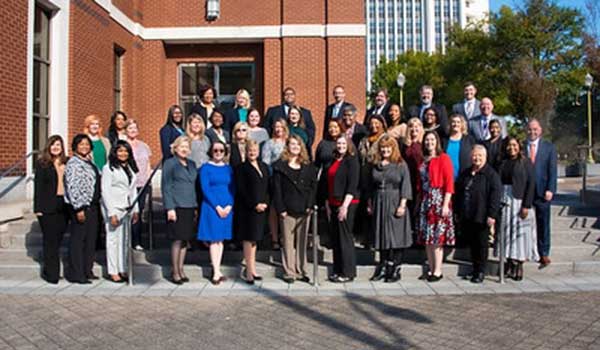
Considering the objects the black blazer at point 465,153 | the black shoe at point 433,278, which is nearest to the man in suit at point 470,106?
the black blazer at point 465,153

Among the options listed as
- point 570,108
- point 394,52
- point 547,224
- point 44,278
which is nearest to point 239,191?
point 44,278

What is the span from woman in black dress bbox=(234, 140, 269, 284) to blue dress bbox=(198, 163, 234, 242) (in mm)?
137

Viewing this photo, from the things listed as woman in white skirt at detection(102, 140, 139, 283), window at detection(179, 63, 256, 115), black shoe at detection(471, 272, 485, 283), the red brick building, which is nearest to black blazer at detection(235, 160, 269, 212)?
woman in white skirt at detection(102, 140, 139, 283)

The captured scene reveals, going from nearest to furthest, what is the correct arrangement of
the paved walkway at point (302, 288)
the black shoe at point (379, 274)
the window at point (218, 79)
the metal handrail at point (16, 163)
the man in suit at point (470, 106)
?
the paved walkway at point (302, 288), the black shoe at point (379, 274), the man in suit at point (470, 106), the metal handrail at point (16, 163), the window at point (218, 79)

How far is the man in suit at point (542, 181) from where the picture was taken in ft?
24.1

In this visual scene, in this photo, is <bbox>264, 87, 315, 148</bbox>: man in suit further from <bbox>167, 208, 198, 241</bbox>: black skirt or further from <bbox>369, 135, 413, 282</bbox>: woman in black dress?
<bbox>167, 208, 198, 241</bbox>: black skirt

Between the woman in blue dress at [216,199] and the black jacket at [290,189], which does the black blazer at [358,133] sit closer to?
the black jacket at [290,189]

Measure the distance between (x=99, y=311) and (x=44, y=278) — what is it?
1924 millimetres

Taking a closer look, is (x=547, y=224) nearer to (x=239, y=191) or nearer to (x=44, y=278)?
(x=239, y=191)

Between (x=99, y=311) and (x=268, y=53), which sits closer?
(x=99, y=311)

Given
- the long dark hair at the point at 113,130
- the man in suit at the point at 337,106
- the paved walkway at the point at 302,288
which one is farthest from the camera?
the man in suit at the point at 337,106

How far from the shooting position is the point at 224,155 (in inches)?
279

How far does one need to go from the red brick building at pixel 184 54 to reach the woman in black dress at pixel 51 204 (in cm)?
465

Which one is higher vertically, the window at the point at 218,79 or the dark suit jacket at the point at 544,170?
the window at the point at 218,79
